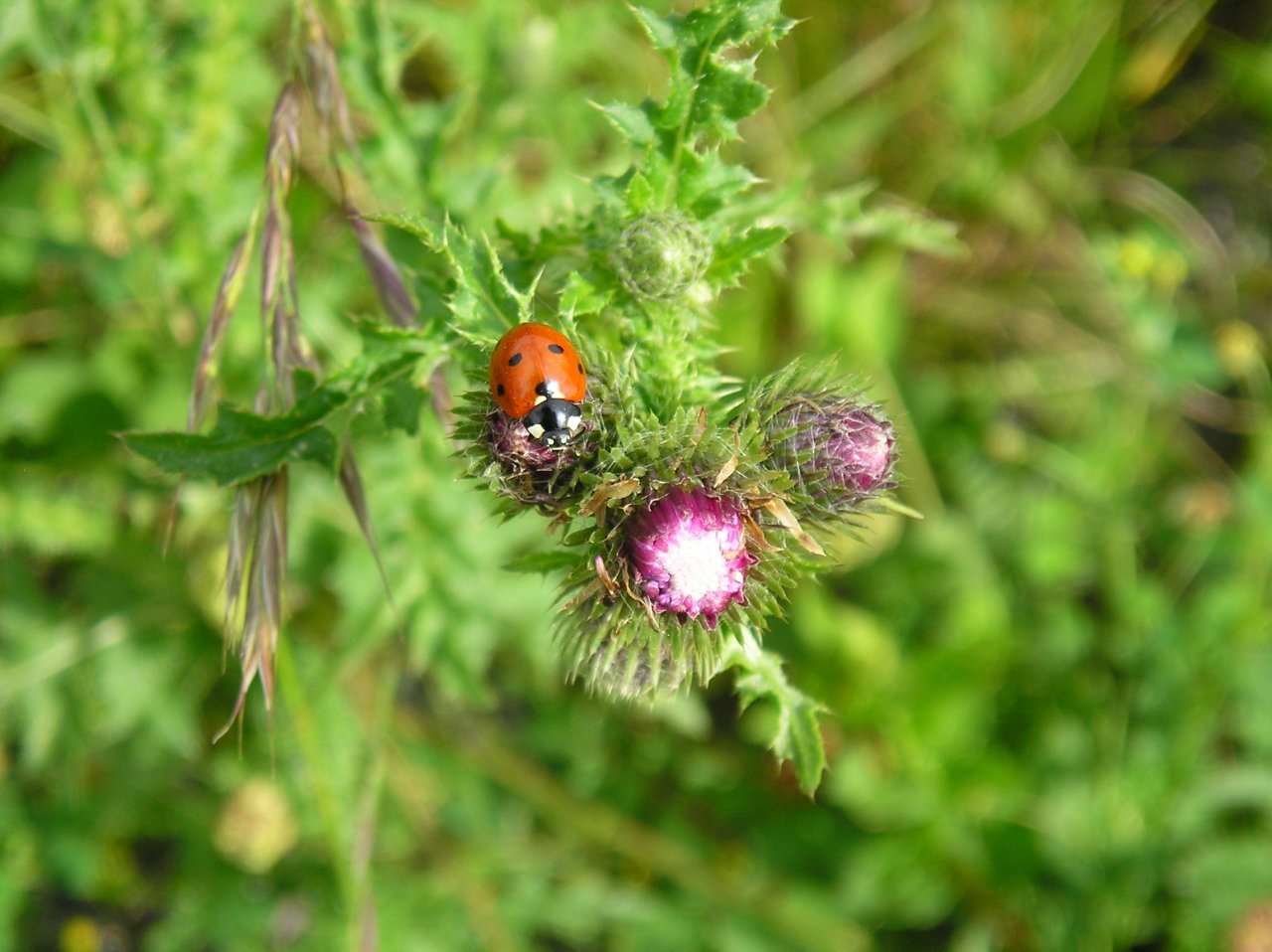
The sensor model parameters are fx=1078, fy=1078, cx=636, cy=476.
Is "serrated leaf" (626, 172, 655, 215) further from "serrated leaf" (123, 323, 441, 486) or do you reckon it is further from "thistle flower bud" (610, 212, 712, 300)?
"serrated leaf" (123, 323, 441, 486)

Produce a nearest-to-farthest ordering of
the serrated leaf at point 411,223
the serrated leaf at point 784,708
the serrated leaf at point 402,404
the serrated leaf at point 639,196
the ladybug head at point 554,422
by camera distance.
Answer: the serrated leaf at point 411,223 → the ladybug head at point 554,422 → the serrated leaf at point 784,708 → the serrated leaf at point 639,196 → the serrated leaf at point 402,404

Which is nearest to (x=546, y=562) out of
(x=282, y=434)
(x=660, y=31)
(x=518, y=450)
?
(x=518, y=450)

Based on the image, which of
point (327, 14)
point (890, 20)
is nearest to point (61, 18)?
point (327, 14)

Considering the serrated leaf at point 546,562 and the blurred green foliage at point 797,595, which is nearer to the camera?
the serrated leaf at point 546,562

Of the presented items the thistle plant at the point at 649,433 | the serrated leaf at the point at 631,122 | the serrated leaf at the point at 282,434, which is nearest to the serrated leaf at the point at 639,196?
the thistle plant at the point at 649,433

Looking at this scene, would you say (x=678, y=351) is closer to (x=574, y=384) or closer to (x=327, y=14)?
(x=574, y=384)

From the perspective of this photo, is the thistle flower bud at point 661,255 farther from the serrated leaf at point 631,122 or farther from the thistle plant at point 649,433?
the serrated leaf at point 631,122

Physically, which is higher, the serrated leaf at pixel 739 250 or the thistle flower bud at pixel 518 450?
the serrated leaf at pixel 739 250

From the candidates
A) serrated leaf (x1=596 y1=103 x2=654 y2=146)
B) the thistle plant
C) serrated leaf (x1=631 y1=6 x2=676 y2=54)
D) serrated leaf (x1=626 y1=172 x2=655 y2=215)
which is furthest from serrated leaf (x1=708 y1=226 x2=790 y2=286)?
serrated leaf (x1=631 y1=6 x2=676 y2=54)
